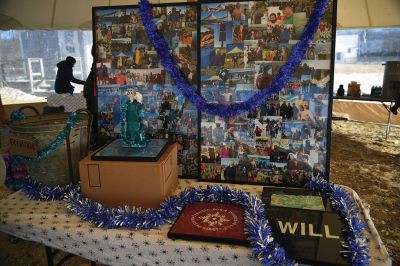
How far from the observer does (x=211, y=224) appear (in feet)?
Result: 2.85

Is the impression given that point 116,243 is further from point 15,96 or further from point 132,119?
point 15,96

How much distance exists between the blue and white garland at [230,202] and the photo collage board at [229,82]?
0.17 m

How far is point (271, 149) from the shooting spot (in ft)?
3.75

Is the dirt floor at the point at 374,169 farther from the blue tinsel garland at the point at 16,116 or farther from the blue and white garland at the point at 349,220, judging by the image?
the blue tinsel garland at the point at 16,116

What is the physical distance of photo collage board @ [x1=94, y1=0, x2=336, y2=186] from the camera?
1.06 meters

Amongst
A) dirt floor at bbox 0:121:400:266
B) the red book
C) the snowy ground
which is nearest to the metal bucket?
the red book

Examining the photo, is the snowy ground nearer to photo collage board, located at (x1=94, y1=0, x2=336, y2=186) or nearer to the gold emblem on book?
photo collage board, located at (x1=94, y1=0, x2=336, y2=186)

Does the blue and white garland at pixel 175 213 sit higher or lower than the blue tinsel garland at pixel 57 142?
lower

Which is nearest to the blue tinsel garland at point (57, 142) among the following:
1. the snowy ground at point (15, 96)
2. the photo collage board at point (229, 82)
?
the photo collage board at point (229, 82)

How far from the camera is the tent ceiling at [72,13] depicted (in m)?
3.51

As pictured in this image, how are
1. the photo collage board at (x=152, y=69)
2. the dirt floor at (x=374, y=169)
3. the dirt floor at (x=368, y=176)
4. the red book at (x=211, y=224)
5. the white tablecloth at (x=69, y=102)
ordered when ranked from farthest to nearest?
1. the white tablecloth at (x=69, y=102)
2. the dirt floor at (x=374, y=169)
3. the dirt floor at (x=368, y=176)
4. the photo collage board at (x=152, y=69)
5. the red book at (x=211, y=224)

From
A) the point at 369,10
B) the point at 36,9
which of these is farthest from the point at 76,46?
the point at 369,10

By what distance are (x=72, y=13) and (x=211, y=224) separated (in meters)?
3.72

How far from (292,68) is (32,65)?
672 cm
